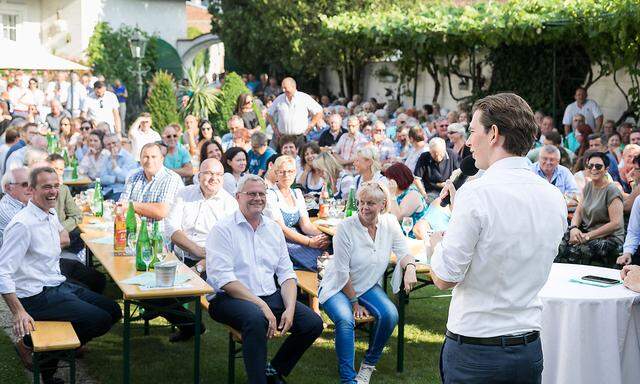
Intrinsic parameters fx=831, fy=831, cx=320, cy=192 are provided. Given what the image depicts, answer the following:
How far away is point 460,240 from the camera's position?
9.46 feet

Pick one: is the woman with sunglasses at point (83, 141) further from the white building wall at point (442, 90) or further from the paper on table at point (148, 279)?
the white building wall at point (442, 90)

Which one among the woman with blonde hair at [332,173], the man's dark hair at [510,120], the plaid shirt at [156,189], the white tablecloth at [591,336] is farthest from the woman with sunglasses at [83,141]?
the man's dark hair at [510,120]

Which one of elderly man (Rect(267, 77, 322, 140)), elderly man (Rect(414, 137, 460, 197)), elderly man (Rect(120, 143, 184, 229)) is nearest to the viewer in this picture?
elderly man (Rect(120, 143, 184, 229))

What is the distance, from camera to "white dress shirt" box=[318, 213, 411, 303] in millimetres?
5457

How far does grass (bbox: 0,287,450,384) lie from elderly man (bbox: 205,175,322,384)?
19.1 inches

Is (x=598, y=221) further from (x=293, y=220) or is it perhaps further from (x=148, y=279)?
(x=148, y=279)

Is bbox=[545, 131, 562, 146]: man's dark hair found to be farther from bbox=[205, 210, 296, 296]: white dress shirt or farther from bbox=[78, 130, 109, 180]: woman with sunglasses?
bbox=[205, 210, 296, 296]: white dress shirt

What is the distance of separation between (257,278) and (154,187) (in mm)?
2178

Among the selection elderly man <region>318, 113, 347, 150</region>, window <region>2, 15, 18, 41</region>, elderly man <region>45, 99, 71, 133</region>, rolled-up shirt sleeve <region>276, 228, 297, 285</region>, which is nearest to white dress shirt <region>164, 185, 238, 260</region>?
rolled-up shirt sleeve <region>276, 228, 297, 285</region>

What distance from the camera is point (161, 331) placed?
6.76 m

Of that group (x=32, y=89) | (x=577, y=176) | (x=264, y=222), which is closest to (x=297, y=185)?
(x=577, y=176)

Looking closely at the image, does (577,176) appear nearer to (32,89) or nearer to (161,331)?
(161,331)

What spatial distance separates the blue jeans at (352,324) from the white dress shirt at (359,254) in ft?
0.21

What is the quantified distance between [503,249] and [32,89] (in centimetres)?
1794
